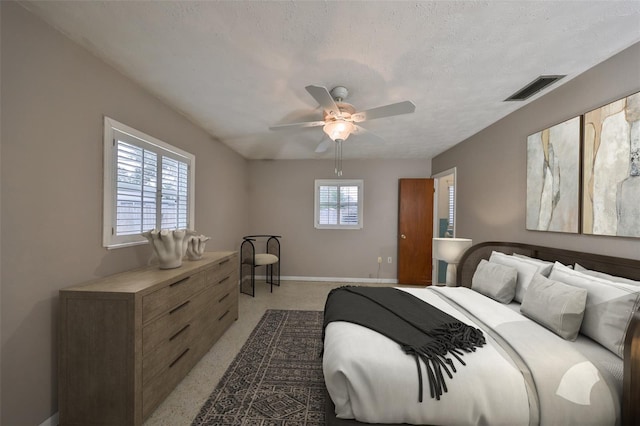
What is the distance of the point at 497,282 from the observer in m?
2.22

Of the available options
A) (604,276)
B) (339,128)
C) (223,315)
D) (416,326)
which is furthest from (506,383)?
(223,315)

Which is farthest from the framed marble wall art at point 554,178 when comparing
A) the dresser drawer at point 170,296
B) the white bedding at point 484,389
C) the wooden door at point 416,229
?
the dresser drawer at point 170,296

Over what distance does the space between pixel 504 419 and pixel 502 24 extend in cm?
215

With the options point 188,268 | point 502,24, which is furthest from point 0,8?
point 502,24

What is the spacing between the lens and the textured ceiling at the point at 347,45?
4.67 ft

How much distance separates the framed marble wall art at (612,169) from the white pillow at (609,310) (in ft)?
1.58

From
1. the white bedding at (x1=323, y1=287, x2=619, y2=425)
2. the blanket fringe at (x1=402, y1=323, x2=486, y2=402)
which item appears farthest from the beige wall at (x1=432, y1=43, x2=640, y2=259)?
the blanket fringe at (x1=402, y1=323, x2=486, y2=402)

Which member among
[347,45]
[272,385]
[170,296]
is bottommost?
[272,385]

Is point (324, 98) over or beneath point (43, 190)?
over

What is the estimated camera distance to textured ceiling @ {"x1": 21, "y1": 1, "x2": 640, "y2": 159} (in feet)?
4.67

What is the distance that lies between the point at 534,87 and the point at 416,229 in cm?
308

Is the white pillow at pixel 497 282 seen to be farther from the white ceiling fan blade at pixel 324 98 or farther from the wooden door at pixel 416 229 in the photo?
the wooden door at pixel 416 229

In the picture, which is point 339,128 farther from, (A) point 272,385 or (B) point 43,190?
(A) point 272,385

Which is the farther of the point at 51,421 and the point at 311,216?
the point at 311,216
